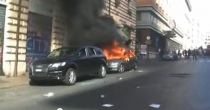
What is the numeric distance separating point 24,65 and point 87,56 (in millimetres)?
4007

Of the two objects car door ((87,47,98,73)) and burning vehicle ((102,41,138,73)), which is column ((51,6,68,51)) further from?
car door ((87,47,98,73))

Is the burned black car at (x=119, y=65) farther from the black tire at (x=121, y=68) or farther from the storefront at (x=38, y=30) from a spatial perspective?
the storefront at (x=38, y=30)

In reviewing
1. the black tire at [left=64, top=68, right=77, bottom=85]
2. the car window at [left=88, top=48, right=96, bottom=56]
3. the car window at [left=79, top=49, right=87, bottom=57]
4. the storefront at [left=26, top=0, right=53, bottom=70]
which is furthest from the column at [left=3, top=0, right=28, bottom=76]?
the black tire at [left=64, top=68, right=77, bottom=85]

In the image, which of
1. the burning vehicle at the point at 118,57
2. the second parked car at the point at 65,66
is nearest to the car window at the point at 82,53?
the second parked car at the point at 65,66

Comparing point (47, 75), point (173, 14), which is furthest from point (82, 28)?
point (173, 14)

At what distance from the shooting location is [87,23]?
24031mm

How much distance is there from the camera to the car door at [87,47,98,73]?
1735cm

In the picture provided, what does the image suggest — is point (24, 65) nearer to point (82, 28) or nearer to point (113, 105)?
point (82, 28)

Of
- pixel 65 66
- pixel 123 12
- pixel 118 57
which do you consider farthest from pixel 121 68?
pixel 123 12

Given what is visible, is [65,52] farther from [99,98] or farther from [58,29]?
[58,29]

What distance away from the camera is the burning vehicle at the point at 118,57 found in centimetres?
2264

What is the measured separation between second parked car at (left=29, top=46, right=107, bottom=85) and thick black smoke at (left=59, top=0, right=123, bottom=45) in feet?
18.2

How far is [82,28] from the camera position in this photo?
77.7 ft

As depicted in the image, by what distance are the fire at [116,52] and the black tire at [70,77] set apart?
790 centimetres
